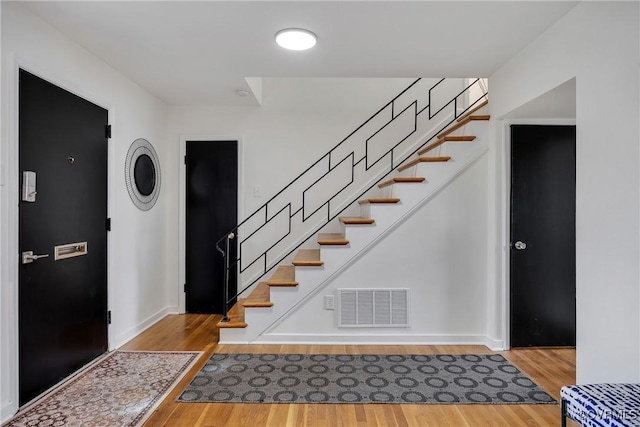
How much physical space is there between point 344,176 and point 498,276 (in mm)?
1958

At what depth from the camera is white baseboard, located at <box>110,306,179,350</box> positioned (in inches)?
122

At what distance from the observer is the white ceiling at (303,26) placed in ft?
6.63

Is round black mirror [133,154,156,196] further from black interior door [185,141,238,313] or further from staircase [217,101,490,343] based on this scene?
staircase [217,101,490,343]

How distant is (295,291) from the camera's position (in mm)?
3162

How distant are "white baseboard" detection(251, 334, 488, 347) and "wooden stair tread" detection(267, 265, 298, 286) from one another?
19.6 inches

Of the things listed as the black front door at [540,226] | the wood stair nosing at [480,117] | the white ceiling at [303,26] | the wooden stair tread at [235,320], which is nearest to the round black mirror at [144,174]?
the white ceiling at [303,26]

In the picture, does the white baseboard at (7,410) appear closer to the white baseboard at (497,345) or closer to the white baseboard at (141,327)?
the white baseboard at (141,327)

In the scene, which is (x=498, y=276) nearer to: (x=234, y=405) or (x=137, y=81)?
(x=234, y=405)

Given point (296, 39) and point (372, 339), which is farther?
point (372, 339)

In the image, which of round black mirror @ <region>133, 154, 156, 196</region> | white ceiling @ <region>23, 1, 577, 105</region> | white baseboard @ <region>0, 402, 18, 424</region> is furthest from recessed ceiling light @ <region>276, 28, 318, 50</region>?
white baseboard @ <region>0, 402, 18, 424</region>

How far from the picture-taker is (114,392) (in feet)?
7.59

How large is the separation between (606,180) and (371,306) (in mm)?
2034

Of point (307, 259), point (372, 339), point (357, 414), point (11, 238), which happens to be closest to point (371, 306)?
point (372, 339)

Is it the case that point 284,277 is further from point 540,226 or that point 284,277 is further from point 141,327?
point 540,226
